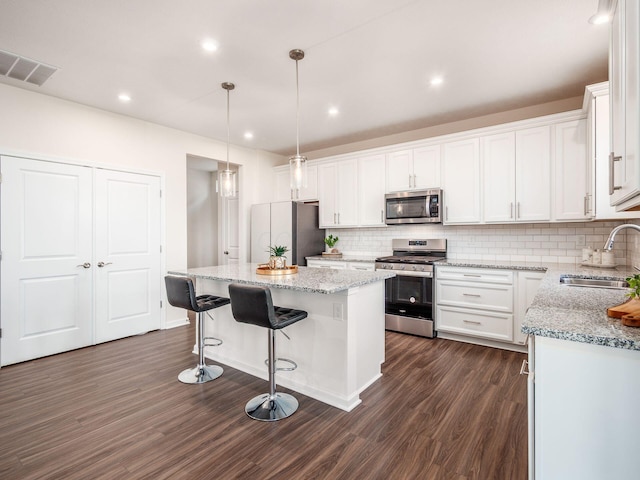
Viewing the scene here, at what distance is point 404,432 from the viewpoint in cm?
213

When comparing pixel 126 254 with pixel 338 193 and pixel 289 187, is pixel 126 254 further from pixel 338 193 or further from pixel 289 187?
pixel 338 193

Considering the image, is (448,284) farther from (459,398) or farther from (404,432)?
(404,432)

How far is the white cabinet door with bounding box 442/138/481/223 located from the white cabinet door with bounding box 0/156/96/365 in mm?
4353

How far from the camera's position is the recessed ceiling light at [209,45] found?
102 inches

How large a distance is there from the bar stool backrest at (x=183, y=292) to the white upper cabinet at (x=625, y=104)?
263 cm

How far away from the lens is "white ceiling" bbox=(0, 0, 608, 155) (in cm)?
225

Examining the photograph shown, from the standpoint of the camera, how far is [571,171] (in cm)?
343

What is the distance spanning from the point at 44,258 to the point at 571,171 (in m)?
5.67

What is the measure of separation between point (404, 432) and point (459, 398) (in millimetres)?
685

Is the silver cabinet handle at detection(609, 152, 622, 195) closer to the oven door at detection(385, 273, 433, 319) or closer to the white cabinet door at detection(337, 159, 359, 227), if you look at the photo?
the oven door at detection(385, 273, 433, 319)

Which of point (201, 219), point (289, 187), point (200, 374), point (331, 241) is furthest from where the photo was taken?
point (201, 219)

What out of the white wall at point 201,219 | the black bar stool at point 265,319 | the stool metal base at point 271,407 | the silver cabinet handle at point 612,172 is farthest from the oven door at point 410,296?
the white wall at point 201,219

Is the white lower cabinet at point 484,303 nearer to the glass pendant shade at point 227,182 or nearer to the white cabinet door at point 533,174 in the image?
the white cabinet door at point 533,174

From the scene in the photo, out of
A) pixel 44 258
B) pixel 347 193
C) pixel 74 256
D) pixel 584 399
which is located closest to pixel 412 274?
pixel 347 193
